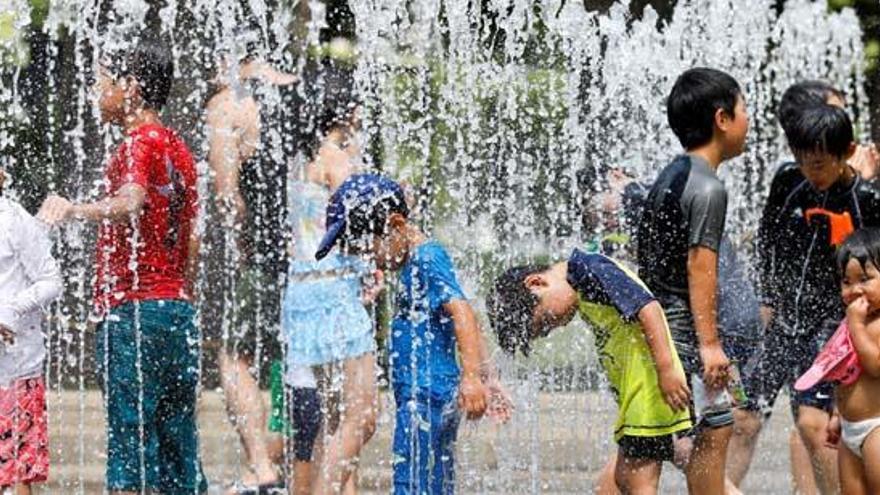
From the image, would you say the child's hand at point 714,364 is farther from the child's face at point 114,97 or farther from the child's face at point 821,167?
the child's face at point 114,97

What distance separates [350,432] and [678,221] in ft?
4.73

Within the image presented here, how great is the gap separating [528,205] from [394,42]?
1.27 metres

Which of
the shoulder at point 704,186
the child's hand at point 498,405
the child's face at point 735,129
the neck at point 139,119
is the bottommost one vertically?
the child's hand at point 498,405

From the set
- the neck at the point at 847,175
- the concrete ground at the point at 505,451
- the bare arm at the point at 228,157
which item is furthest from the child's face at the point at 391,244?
the concrete ground at the point at 505,451

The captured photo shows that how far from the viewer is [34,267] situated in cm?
569

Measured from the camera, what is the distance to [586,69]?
33.5 ft

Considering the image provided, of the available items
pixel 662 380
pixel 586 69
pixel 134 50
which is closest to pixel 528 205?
pixel 586 69

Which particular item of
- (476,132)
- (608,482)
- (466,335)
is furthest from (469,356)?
(476,132)

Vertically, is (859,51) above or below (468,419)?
above

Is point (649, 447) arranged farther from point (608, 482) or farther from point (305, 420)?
point (305, 420)

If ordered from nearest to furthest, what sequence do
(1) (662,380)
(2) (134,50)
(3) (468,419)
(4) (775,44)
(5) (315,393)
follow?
(1) (662,380)
(3) (468,419)
(2) (134,50)
(5) (315,393)
(4) (775,44)

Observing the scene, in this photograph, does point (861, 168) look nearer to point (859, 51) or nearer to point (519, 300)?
point (519, 300)

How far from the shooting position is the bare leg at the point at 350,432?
599 centimetres

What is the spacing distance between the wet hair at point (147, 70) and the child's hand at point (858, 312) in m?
2.29
